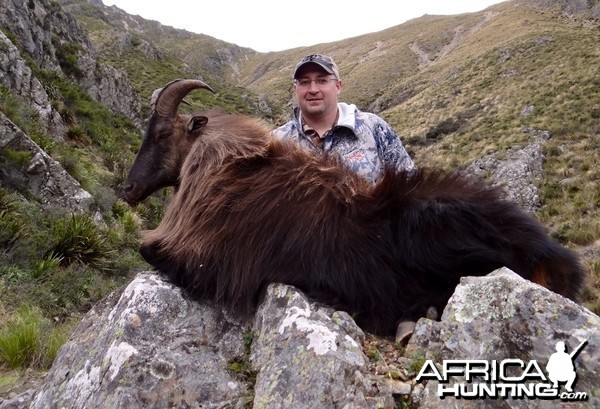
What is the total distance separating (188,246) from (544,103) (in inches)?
1664

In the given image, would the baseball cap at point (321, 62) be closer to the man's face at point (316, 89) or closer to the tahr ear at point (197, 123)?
the man's face at point (316, 89)

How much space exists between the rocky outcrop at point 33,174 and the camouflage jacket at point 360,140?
22.1 feet

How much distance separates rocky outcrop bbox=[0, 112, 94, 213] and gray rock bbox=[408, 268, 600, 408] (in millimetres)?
9278

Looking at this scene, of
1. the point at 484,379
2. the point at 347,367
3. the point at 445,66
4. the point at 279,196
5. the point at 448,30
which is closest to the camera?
the point at 484,379

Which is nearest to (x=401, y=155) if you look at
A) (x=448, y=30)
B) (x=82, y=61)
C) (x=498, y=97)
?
(x=82, y=61)

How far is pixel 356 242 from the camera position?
10.0ft

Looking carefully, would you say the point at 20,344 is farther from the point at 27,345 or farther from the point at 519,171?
the point at 519,171

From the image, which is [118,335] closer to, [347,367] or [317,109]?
[347,367]

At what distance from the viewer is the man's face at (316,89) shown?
5.03m

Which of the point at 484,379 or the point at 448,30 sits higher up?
the point at 448,30

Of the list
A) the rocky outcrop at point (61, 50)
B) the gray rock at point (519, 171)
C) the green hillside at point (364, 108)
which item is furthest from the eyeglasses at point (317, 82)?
the gray rock at point (519, 171)

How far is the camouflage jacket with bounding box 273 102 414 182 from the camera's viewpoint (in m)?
5.03

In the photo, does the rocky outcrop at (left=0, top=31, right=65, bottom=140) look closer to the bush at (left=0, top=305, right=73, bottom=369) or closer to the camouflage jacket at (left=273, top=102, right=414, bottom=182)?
the bush at (left=0, top=305, right=73, bottom=369)

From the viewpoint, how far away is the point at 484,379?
215cm
